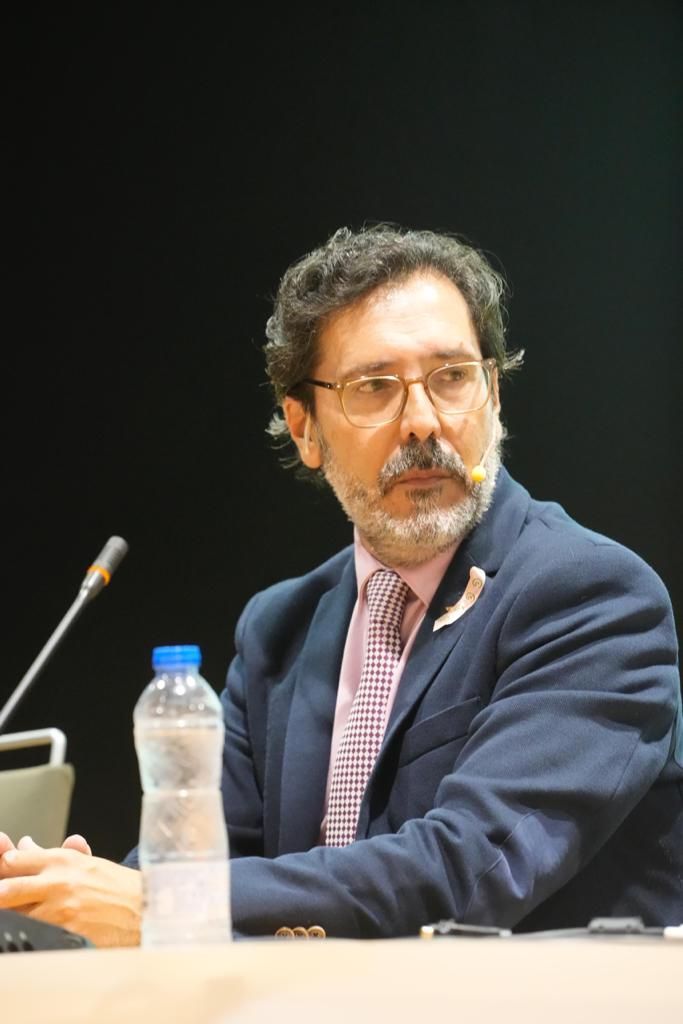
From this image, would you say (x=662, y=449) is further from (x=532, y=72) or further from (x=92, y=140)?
(x=92, y=140)

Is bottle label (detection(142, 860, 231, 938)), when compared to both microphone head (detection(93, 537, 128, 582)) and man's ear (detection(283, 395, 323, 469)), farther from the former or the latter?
man's ear (detection(283, 395, 323, 469))

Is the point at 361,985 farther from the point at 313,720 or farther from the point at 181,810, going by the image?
the point at 313,720

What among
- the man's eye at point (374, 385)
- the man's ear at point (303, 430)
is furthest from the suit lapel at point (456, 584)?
the man's ear at point (303, 430)

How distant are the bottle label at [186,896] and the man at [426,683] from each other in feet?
1.50

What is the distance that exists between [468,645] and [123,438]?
1.71 metres

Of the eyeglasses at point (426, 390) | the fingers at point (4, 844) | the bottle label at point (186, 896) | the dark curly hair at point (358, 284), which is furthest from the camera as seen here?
the dark curly hair at point (358, 284)

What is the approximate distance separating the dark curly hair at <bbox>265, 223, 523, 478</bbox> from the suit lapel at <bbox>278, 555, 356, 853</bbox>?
36 cm

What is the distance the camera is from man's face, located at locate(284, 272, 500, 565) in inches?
82.8

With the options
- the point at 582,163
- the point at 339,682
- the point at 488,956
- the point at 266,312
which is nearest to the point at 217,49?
the point at 266,312

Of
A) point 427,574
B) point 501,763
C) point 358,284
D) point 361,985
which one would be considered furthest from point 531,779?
point 361,985

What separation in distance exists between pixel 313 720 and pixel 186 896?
3.44ft

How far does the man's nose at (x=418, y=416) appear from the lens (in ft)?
6.90

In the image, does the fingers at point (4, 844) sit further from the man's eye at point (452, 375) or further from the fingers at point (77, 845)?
the man's eye at point (452, 375)

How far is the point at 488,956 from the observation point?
0.65 metres
